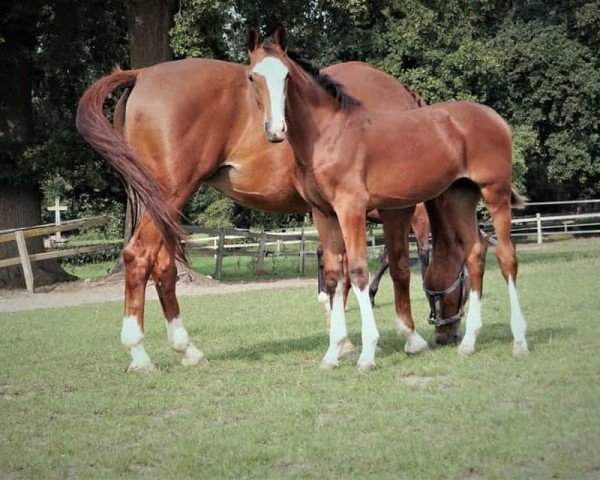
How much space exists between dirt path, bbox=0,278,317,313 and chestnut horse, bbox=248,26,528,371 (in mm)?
10483

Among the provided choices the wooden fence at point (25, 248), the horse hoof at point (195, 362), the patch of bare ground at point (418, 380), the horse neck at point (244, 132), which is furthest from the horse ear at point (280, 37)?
the wooden fence at point (25, 248)

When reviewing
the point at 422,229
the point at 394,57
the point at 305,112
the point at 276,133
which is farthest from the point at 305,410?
the point at 394,57

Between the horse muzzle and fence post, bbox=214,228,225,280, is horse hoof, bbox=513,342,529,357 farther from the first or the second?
fence post, bbox=214,228,225,280

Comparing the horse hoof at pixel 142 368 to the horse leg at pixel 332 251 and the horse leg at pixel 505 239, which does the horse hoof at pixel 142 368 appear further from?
the horse leg at pixel 505 239

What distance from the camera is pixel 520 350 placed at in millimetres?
8148

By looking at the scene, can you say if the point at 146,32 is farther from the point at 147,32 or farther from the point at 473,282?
the point at 473,282

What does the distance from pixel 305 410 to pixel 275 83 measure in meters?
2.64

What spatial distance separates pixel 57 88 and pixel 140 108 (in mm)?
16036

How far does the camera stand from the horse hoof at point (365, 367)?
7836 mm

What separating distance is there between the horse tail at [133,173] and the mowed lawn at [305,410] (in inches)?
48.8

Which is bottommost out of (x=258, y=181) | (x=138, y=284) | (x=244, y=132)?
(x=138, y=284)

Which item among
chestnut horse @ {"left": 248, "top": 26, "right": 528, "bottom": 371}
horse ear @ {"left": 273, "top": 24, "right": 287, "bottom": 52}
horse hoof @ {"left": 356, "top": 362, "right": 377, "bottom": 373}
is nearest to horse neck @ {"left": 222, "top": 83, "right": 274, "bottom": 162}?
chestnut horse @ {"left": 248, "top": 26, "right": 528, "bottom": 371}

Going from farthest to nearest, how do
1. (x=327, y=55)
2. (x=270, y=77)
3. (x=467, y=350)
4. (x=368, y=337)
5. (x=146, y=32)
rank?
(x=327, y=55)
(x=146, y=32)
(x=467, y=350)
(x=368, y=337)
(x=270, y=77)

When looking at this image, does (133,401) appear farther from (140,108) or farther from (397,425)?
(140,108)
